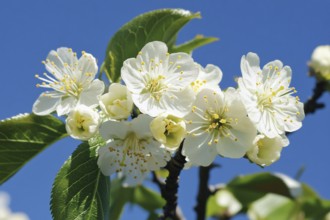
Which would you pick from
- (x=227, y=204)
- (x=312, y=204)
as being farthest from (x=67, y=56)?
(x=312, y=204)

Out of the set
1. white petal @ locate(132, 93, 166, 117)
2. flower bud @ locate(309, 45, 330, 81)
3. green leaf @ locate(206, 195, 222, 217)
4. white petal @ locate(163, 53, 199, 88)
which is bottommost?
green leaf @ locate(206, 195, 222, 217)

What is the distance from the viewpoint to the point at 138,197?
291cm

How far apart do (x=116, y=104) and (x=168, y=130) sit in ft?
0.54

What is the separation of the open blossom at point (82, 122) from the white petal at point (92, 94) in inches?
1.7

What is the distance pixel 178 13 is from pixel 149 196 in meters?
1.34

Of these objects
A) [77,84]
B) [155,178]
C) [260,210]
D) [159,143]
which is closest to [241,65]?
[159,143]

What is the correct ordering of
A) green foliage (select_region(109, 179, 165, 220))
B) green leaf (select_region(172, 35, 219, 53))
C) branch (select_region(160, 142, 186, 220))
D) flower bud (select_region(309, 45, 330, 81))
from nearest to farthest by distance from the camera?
1. branch (select_region(160, 142, 186, 220))
2. green leaf (select_region(172, 35, 219, 53))
3. green foliage (select_region(109, 179, 165, 220))
4. flower bud (select_region(309, 45, 330, 81))

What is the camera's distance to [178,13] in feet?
5.96

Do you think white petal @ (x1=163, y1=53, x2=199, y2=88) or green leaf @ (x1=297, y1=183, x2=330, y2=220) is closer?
white petal @ (x1=163, y1=53, x2=199, y2=88)

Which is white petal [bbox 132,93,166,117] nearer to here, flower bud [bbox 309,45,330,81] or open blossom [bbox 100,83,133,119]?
open blossom [bbox 100,83,133,119]

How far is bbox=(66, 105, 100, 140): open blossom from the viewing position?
5.06 ft

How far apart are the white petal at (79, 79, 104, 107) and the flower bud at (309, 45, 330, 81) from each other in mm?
1519

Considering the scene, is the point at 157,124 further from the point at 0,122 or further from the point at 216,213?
the point at 216,213

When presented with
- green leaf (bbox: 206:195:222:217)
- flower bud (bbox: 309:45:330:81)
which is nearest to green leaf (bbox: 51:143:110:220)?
green leaf (bbox: 206:195:222:217)
